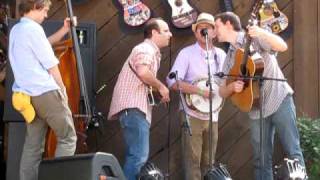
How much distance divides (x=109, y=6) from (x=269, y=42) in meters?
1.89

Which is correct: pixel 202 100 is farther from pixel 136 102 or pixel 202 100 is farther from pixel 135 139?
pixel 135 139

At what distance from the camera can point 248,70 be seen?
5.67 metres

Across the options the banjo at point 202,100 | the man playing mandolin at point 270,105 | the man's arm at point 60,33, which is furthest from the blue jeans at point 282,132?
the man's arm at point 60,33

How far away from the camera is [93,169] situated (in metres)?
4.59

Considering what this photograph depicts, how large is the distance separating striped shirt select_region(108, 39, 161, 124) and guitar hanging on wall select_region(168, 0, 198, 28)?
2.46 ft

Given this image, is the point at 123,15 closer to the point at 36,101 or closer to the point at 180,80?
the point at 180,80

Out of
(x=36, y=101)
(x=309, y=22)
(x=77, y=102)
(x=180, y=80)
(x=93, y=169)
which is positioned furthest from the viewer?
(x=309, y=22)

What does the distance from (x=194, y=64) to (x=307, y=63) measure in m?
1.23

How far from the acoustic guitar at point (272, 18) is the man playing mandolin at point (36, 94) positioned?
2.36 meters

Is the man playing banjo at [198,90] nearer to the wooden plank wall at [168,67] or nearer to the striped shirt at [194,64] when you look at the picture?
the striped shirt at [194,64]

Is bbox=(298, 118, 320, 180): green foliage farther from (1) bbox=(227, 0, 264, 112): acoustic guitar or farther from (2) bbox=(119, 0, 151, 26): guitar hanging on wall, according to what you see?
(2) bbox=(119, 0, 151, 26): guitar hanging on wall

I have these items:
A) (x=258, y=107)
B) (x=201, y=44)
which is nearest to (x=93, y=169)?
(x=258, y=107)

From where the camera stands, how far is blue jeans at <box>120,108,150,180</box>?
593cm

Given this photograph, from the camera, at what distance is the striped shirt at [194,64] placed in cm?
638
